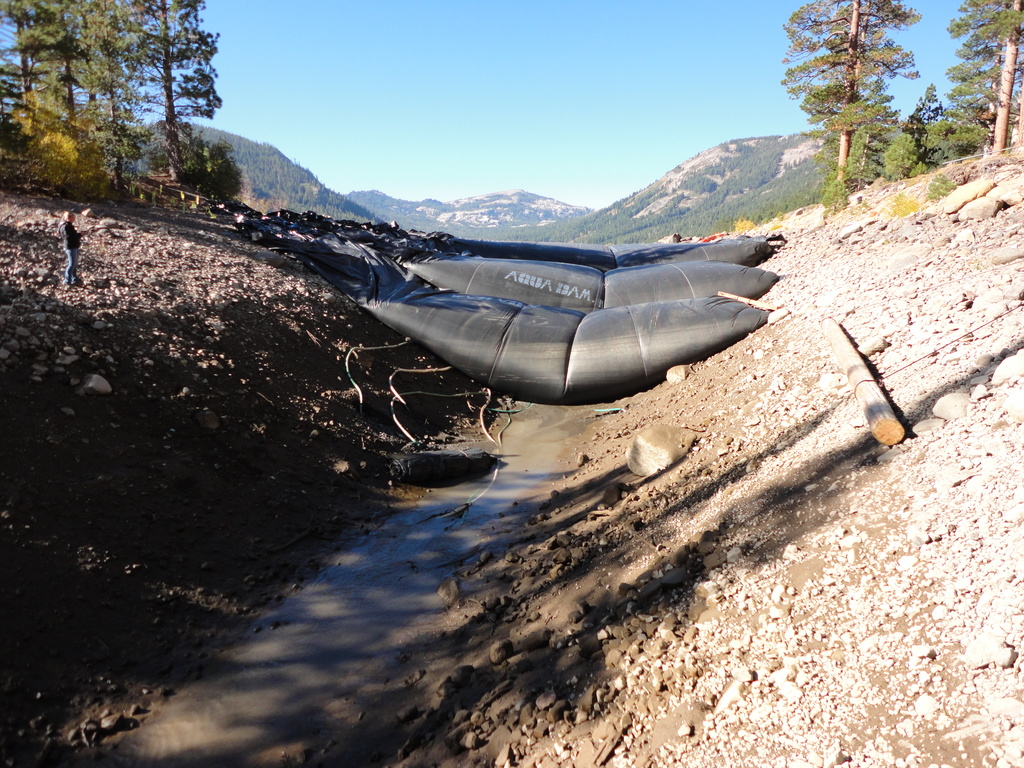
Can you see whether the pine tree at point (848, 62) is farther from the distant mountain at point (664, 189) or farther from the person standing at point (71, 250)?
the distant mountain at point (664, 189)

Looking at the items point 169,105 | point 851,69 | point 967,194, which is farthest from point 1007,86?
point 169,105

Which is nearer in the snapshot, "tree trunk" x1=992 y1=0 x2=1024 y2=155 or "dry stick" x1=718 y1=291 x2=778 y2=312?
"dry stick" x1=718 y1=291 x2=778 y2=312

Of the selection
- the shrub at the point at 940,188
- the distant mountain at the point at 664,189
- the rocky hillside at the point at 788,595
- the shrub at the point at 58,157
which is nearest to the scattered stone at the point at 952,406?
the rocky hillside at the point at 788,595

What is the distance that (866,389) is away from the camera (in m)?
4.00

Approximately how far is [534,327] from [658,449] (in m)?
3.22

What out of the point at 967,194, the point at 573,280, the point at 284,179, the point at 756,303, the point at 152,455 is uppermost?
the point at 284,179

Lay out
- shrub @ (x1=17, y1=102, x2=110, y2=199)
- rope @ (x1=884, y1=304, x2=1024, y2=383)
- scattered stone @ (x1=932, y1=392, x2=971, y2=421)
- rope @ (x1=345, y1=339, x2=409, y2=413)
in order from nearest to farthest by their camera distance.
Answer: scattered stone @ (x1=932, y1=392, x2=971, y2=421) < rope @ (x1=884, y1=304, x2=1024, y2=383) < rope @ (x1=345, y1=339, x2=409, y2=413) < shrub @ (x1=17, y1=102, x2=110, y2=199)

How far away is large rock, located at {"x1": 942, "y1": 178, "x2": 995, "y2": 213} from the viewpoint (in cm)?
859

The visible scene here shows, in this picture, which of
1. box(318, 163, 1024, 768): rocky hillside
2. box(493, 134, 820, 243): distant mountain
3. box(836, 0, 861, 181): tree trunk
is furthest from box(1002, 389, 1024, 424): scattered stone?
box(493, 134, 820, 243): distant mountain

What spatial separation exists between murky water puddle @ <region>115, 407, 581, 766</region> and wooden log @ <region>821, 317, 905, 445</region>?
2.78m

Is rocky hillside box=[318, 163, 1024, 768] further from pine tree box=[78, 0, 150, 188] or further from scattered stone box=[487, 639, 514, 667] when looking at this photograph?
pine tree box=[78, 0, 150, 188]

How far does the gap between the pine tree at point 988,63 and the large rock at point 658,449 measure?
14.6m

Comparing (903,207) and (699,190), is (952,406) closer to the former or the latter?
(903,207)

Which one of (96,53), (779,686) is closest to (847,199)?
(779,686)
